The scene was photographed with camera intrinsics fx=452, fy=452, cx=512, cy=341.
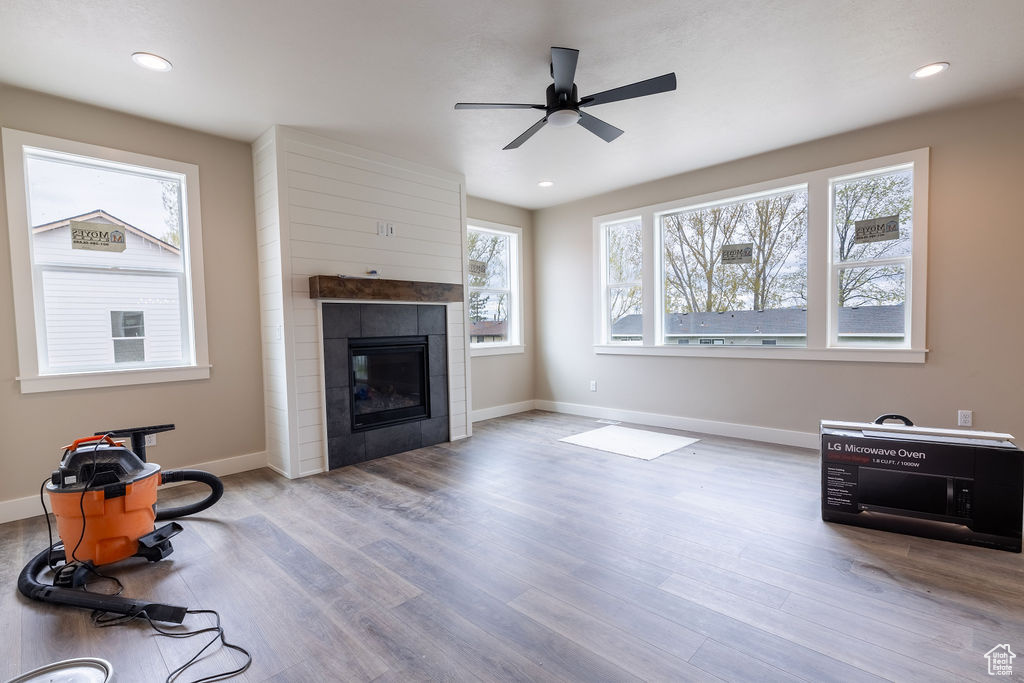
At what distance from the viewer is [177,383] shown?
343cm

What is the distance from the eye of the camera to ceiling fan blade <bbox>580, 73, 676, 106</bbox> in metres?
2.29

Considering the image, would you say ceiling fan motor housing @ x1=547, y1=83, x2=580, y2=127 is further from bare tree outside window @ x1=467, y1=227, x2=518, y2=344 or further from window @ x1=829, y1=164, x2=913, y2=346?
bare tree outside window @ x1=467, y1=227, x2=518, y2=344

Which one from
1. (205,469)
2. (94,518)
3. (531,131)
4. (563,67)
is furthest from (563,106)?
(205,469)

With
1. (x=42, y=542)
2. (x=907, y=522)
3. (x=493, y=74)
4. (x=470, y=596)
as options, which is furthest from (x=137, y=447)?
(x=907, y=522)

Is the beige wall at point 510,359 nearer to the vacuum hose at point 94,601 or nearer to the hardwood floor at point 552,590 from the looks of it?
the hardwood floor at point 552,590

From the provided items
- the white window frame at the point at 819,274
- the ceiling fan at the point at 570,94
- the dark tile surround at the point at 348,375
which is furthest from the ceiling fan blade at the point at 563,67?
the white window frame at the point at 819,274

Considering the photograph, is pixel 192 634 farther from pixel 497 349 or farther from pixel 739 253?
pixel 739 253

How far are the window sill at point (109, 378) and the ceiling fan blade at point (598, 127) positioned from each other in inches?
131

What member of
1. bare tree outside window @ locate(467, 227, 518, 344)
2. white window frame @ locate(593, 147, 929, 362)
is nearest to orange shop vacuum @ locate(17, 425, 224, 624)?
bare tree outside window @ locate(467, 227, 518, 344)

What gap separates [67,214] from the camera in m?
3.04

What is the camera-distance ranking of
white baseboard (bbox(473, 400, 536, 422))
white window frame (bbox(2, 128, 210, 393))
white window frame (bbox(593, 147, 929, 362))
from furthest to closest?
1. white baseboard (bbox(473, 400, 536, 422))
2. white window frame (bbox(593, 147, 929, 362))
3. white window frame (bbox(2, 128, 210, 393))

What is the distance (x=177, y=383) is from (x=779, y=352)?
16.7 ft

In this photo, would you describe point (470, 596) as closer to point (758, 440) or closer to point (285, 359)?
point (285, 359)

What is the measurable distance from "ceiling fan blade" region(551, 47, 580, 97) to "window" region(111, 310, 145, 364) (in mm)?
3323
